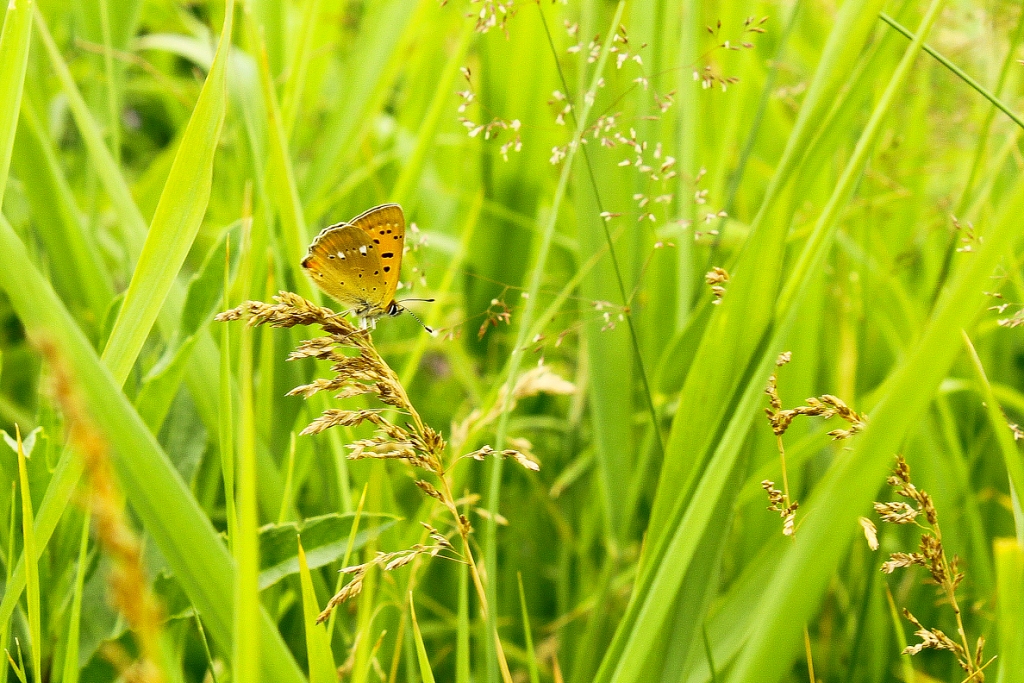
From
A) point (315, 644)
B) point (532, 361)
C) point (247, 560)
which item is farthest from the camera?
point (532, 361)

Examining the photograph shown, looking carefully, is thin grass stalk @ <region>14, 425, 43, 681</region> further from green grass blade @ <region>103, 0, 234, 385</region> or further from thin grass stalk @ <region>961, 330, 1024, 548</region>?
thin grass stalk @ <region>961, 330, 1024, 548</region>

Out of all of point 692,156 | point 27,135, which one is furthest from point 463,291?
point 27,135

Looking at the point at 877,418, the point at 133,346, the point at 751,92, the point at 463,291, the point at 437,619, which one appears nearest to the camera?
the point at 877,418

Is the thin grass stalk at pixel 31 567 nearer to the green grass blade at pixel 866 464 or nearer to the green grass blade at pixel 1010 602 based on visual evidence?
the green grass blade at pixel 866 464

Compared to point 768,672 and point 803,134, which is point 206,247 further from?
point 768,672

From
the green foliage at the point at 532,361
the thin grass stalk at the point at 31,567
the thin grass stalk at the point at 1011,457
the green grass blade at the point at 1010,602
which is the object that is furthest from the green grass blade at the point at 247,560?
the thin grass stalk at the point at 1011,457

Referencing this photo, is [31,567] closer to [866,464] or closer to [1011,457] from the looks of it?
[866,464]

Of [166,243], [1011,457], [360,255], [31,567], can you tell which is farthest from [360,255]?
[1011,457]
